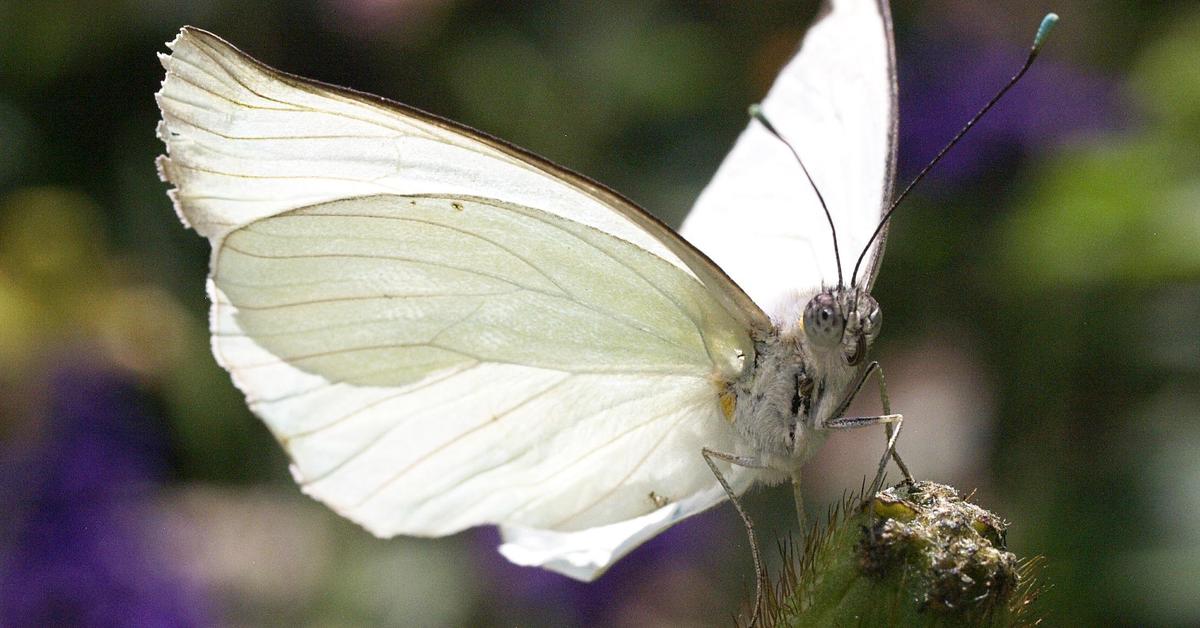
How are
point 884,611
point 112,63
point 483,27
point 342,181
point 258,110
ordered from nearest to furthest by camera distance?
1. point 884,611
2. point 258,110
3. point 342,181
4. point 112,63
5. point 483,27

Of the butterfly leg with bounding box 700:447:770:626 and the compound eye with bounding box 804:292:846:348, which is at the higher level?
the compound eye with bounding box 804:292:846:348

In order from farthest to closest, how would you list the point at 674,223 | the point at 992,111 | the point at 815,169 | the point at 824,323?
the point at 674,223
the point at 992,111
the point at 815,169
the point at 824,323

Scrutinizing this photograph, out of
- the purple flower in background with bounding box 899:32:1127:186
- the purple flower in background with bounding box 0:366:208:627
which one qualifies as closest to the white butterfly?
the purple flower in background with bounding box 0:366:208:627

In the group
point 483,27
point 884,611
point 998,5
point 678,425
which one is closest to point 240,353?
point 678,425

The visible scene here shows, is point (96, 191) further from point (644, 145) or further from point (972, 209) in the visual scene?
point (972, 209)

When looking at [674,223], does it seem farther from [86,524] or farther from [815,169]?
[86,524]

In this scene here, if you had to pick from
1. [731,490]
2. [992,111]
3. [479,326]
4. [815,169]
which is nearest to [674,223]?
[992,111]

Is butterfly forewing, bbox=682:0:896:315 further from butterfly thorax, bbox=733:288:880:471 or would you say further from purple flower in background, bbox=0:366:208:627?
purple flower in background, bbox=0:366:208:627

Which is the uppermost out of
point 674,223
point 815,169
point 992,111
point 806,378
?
point 992,111
